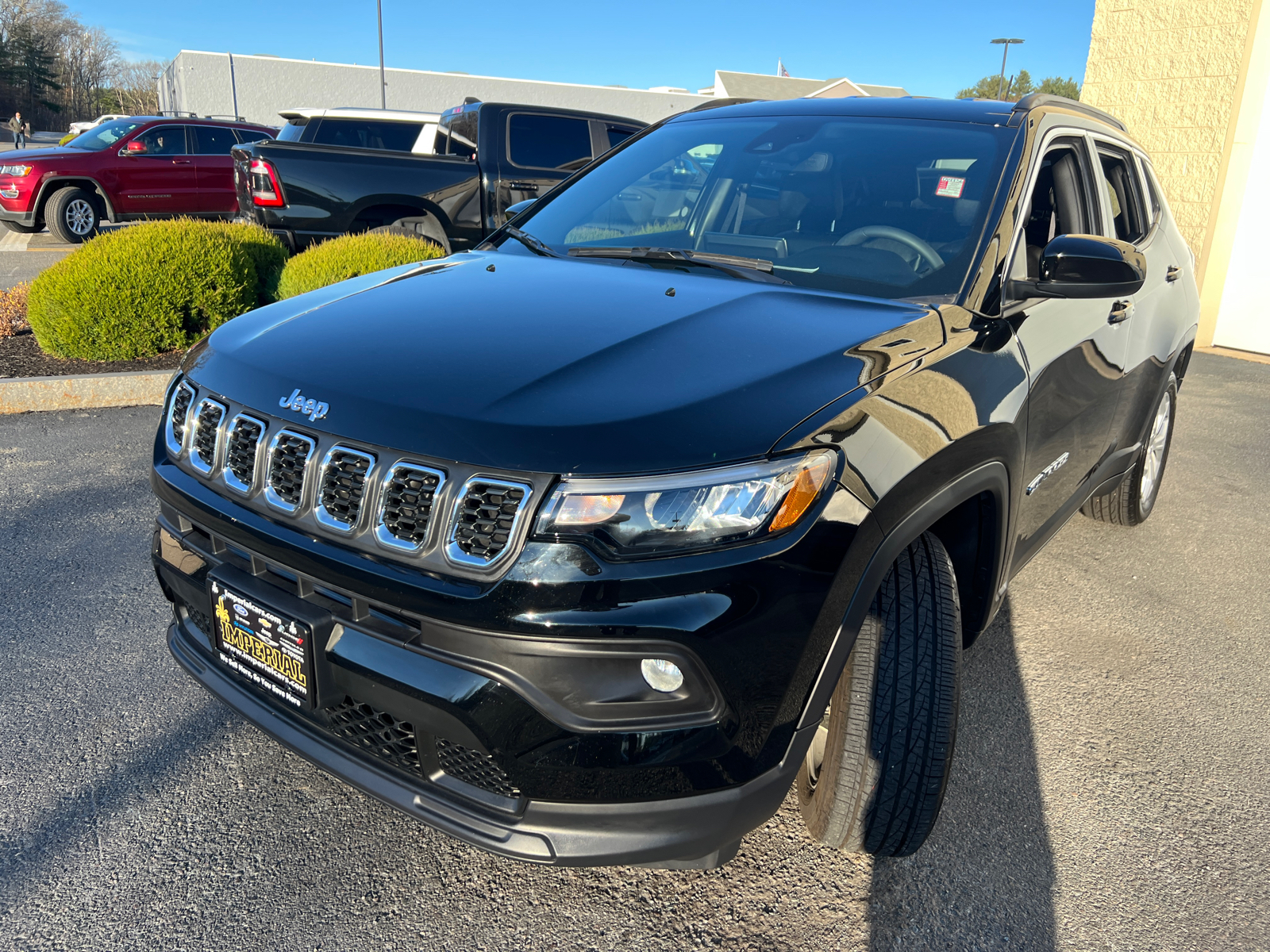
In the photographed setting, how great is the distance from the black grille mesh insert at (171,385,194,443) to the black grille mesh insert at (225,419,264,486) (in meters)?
0.25

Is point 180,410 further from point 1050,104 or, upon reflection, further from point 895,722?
point 1050,104

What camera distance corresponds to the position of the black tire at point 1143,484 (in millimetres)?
4284

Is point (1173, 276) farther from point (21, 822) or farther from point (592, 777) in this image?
point (21, 822)

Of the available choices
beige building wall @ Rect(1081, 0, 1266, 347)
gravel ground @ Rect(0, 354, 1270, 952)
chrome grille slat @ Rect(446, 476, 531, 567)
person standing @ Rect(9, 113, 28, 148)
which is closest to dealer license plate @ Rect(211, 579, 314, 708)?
chrome grille slat @ Rect(446, 476, 531, 567)

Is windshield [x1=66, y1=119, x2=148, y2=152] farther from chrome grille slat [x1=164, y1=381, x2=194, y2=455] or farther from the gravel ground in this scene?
chrome grille slat [x1=164, y1=381, x2=194, y2=455]

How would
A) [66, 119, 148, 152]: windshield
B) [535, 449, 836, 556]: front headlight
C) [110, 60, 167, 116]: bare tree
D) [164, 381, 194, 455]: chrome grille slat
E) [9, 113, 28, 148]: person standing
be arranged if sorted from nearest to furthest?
[535, 449, 836, 556]: front headlight, [164, 381, 194, 455]: chrome grille slat, [66, 119, 148, 152]: windshield, [9, 113, 28, 148]: person standing, [110, 60, 167, 116]: bare tree

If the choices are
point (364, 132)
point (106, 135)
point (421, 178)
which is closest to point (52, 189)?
point (106, 135)

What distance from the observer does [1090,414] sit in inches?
120

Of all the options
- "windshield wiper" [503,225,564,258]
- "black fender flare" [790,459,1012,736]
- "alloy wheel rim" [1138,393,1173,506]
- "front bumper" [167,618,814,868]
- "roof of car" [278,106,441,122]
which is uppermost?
"roof of car" [278,106,441,122]

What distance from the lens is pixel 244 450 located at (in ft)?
6.63

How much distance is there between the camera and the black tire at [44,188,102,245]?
13.6 meters

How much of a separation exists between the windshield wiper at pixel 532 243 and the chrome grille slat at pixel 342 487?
130 centimetres

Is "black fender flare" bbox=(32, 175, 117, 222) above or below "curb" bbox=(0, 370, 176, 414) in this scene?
above

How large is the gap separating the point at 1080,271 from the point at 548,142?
719cm
